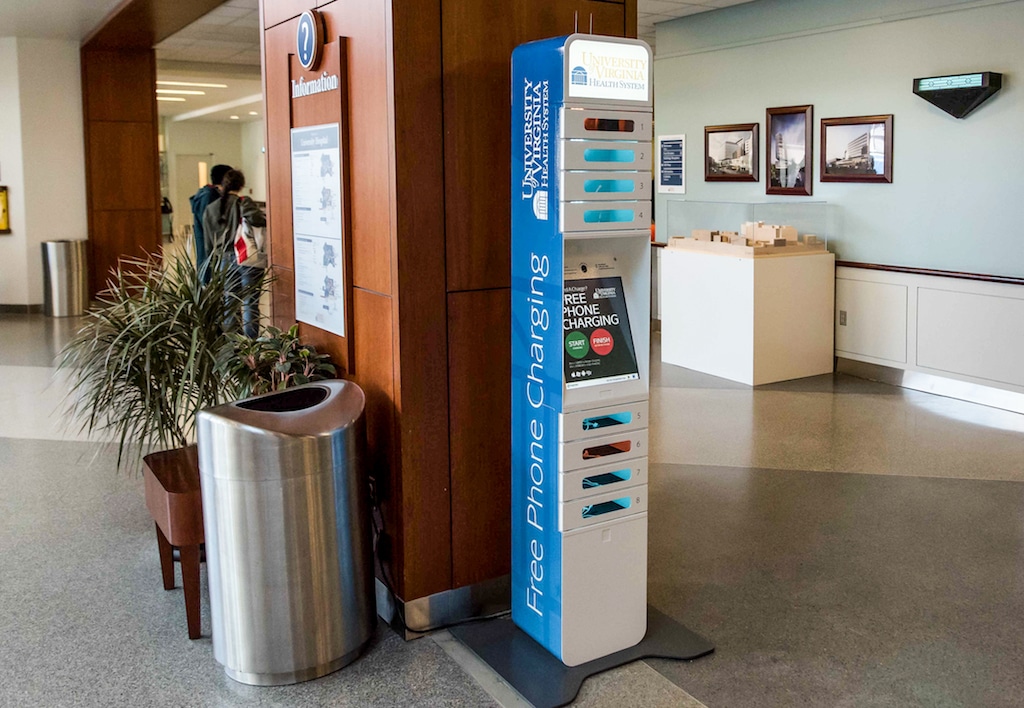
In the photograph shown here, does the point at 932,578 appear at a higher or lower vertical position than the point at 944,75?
lower

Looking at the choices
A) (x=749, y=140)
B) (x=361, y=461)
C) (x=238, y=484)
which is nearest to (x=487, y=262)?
(x=361, y=461)

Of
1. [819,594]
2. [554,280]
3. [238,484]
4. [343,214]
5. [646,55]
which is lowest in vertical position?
[819,594]

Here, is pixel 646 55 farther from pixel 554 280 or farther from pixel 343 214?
pixel 343 214

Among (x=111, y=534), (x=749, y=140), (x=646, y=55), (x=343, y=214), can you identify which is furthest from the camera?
(x=749, y=140)

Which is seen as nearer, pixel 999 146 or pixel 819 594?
pixel 819 594

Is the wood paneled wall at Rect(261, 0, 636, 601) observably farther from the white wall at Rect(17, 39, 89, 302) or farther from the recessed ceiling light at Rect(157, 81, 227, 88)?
the recessed ceiling light at Rect(157, 81, 227, 88)

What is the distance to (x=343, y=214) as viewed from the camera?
3.36 meters

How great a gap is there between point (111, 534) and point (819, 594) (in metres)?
2.88

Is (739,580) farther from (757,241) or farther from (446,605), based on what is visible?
(757,241)

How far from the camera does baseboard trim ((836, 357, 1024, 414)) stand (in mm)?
6109

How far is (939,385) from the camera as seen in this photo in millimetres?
6531

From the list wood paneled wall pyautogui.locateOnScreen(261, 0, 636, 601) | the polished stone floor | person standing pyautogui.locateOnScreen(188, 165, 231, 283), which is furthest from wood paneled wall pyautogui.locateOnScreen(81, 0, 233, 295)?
wood paneled wall pyautogui.locateOnScreen(261, 0, 636, 601)

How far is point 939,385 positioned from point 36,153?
A: 906 cm

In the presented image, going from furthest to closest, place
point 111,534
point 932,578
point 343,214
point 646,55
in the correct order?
point 111,534 < point 932,578 < point 343,214 < point 646,55
